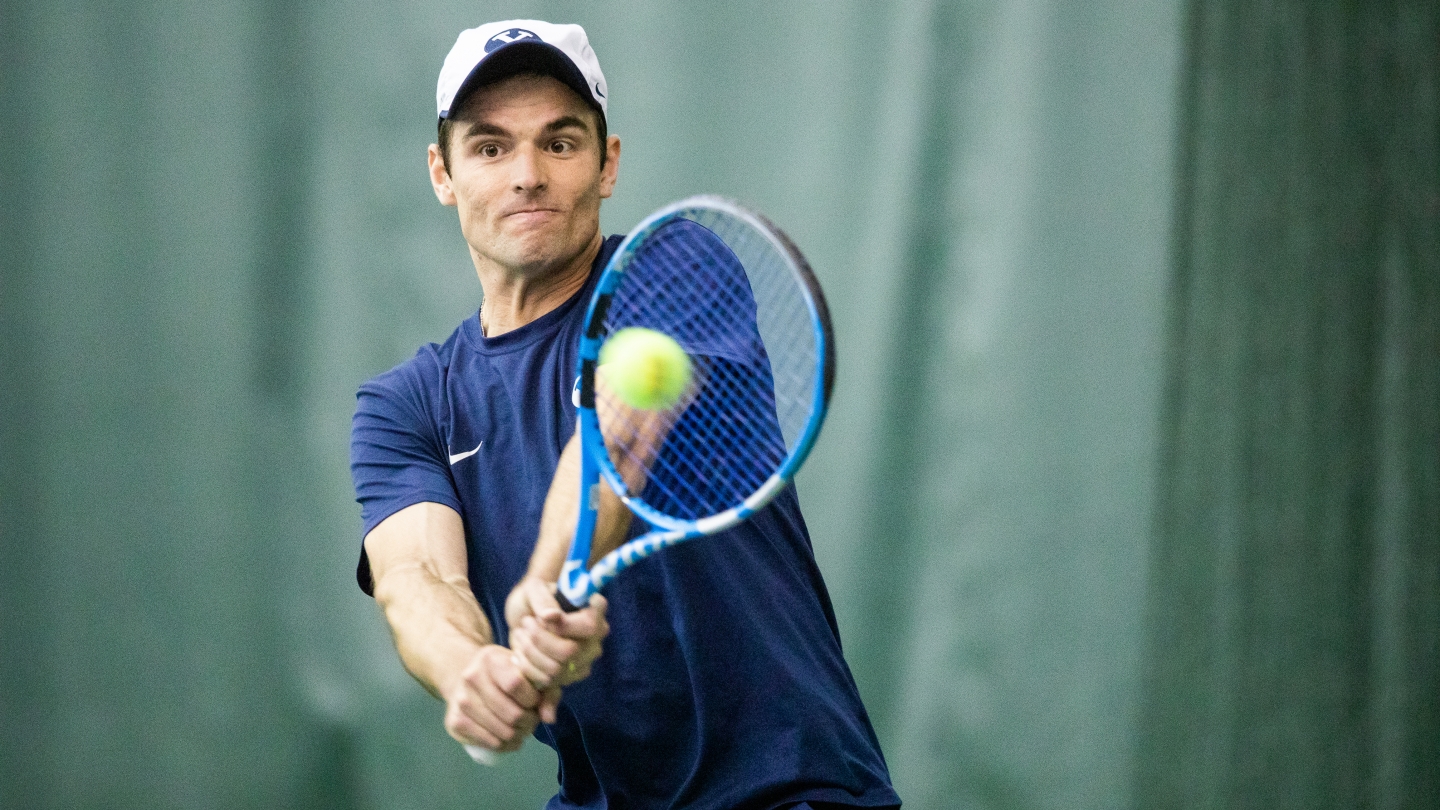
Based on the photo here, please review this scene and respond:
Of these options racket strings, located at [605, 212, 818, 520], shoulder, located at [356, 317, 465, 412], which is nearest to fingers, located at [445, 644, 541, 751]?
racket strings, located at [605, 212, 818, 520]

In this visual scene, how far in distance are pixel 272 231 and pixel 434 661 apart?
2.08m

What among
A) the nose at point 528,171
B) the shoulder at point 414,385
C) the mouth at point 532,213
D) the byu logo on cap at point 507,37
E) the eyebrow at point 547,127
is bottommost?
the shoulder at point 414,385

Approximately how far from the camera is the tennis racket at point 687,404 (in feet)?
5.08

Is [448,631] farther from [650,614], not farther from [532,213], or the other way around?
[532,213]

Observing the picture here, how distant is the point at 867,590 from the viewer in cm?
323

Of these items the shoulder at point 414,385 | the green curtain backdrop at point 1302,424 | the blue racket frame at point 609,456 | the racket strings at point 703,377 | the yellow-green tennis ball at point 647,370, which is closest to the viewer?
the blue racket frame at point 609,456

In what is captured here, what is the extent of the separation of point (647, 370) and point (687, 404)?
12 cm

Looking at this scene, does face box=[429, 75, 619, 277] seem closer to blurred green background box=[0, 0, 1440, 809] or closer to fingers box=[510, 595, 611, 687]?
fingers box=[510, 595, 611, 687]

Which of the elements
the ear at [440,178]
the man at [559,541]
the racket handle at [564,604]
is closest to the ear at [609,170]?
the man at [559,541]

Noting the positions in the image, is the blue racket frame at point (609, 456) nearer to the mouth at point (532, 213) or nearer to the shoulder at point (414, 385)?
the mouth at point (532, 213)

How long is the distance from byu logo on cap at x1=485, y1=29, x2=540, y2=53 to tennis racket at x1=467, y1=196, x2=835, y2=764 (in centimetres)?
37

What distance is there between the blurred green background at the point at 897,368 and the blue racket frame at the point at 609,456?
5.36 feet

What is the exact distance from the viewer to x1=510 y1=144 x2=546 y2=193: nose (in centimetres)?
194

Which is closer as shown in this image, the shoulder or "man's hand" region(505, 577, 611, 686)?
"man's hand" region(505, 577, 611, 686)
